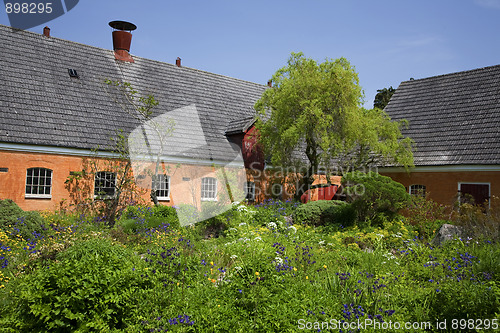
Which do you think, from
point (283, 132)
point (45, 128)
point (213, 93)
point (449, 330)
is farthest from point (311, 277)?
point (213, 93)

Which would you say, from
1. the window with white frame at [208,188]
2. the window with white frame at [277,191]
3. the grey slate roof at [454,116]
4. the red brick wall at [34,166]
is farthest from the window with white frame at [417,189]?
the window with white frame at [208,188]

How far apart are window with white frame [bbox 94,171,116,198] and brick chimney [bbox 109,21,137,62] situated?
21.9ft

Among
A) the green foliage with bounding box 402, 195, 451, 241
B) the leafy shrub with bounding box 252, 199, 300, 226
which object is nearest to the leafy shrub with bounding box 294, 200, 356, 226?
the leafy shrub with bounding box 252, 199, 300, 226

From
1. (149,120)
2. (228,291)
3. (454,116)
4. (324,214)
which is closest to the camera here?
(228,291)

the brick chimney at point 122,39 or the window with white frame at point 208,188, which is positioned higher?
the brick chimney at point 122,39

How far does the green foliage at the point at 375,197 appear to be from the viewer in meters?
12.6

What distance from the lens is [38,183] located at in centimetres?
1378

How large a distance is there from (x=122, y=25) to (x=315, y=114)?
11099 mm

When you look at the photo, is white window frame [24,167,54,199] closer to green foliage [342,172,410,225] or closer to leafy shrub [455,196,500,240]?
green foliage [342,172,410,225]

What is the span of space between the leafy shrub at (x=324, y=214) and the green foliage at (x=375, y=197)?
0.35 metres

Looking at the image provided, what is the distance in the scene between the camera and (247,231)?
34.6 ft

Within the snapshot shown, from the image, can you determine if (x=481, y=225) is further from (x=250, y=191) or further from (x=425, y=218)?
(x=250, y=191)

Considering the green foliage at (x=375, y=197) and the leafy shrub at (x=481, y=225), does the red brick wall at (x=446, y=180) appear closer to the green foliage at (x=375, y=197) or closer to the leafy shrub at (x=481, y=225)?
the green foliage at (x=375, y=197)

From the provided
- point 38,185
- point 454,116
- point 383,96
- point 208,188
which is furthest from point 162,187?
point 383,96
